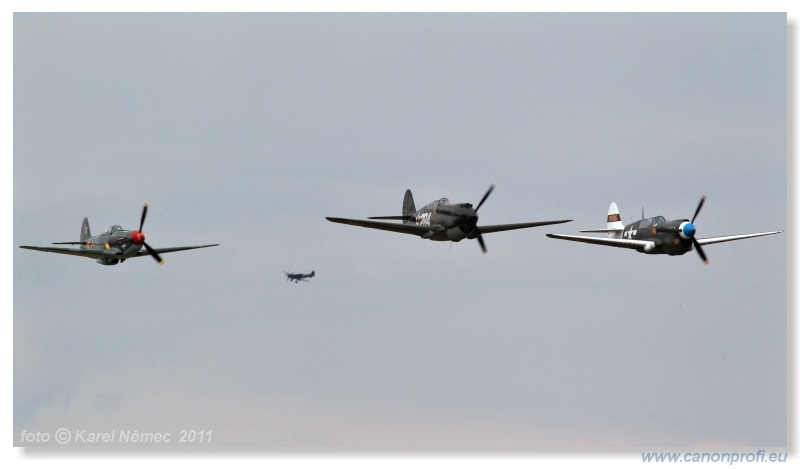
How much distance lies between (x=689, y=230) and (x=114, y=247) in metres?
34.0

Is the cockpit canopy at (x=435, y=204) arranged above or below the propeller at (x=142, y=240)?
above

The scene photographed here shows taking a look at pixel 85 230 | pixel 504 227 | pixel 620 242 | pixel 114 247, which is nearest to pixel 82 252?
pixel 114 247

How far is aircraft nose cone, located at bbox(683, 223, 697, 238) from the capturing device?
77375mm

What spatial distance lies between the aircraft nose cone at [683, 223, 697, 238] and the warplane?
809 cm

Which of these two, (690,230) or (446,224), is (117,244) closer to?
(446,224)

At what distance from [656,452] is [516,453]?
332 inches

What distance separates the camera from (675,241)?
78.1m

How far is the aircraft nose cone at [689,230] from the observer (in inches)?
3046

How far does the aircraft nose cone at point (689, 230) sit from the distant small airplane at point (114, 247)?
1094 inches

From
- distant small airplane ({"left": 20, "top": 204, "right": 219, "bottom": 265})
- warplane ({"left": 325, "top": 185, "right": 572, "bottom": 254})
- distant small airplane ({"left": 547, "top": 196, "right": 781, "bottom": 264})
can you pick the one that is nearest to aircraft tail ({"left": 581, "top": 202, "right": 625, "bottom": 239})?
distant small airplane ({"left": 547, "top": 196, "right": 781, "bottom": 264})

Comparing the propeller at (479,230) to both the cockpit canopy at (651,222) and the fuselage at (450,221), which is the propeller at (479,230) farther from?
the cockpit canopy at (651,222)

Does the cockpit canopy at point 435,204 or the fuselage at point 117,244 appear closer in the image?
the cockpit canopy at point 435,204

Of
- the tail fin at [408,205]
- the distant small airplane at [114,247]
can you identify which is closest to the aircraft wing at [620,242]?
the tail fin at [408,205]

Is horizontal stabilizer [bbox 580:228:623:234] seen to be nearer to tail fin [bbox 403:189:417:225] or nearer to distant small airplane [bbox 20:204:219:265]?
tail fin [bbox 403:189:417:225]
